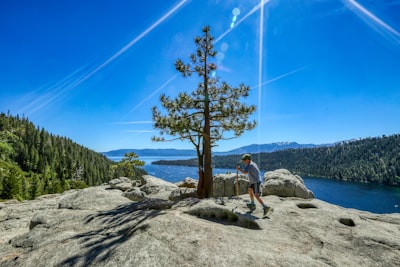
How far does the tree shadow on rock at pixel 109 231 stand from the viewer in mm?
5398

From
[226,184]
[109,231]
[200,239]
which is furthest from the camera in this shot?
[226,184]

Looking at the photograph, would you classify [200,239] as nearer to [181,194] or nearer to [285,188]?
[181,194]

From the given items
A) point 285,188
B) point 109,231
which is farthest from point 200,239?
point 285,188

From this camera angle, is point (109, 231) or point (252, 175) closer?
point (109, 231)

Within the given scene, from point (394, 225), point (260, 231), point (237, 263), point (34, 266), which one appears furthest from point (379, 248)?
point (34, 266)

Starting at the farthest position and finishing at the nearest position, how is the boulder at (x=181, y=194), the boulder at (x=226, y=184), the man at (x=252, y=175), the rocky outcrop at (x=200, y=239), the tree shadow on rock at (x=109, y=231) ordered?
the boulder at (x=226, y=184) < the boulder at (x=181, y=194) < the man at (x=252, y=175) < the tree shadow on rock at (x=109, y=231) < the rocky outcrop at (x=200, y=239)

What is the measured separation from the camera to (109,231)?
282 inches

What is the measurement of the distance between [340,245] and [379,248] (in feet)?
3.18

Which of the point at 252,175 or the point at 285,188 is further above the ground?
the point at 252,175

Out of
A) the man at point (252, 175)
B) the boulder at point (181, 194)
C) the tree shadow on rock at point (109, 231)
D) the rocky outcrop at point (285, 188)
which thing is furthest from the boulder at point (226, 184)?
the tree shadow on rock at point (109, 231)

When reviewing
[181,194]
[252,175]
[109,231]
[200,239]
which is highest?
[252,175]

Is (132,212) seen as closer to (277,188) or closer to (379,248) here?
(379,248)

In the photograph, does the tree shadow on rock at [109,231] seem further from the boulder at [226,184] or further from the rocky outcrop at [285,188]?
the boulder at [226,184]

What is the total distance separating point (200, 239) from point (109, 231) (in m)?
3.10
